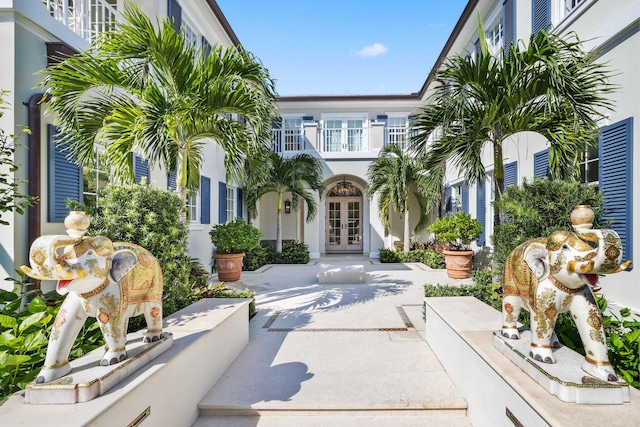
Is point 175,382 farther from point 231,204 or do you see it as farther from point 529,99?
point 231,204

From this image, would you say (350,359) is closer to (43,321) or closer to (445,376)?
(445,376)

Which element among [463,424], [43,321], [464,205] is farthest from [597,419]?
[464,205]

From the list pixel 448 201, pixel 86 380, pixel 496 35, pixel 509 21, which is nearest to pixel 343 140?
pixel 448 201

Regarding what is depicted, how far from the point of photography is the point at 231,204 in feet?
37.9

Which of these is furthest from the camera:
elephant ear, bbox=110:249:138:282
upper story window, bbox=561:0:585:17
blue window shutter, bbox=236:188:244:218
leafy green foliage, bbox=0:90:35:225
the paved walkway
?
blue window shutter, bbox=236:188:244:218

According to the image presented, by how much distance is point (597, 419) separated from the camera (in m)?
1.52

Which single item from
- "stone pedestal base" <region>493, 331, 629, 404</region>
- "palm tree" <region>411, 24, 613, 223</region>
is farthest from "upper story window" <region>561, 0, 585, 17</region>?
"stone pedestal base" <region>493, 331, 629, 404</region>

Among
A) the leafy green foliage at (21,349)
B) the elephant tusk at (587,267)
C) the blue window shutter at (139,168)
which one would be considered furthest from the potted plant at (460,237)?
the leafy green foliage at (21,349)

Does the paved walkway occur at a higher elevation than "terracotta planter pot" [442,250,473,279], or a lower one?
lower

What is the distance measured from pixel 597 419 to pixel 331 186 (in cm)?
1403

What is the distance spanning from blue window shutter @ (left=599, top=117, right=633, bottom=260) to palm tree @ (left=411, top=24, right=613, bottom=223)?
1.01 feet

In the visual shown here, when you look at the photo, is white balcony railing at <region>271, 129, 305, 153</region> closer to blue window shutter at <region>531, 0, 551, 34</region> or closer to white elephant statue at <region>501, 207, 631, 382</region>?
blue window shutter at <region>531, 0, 551, 34</region>

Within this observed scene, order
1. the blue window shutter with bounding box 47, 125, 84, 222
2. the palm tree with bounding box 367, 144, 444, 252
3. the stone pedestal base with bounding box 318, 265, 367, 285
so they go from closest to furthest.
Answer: the blue window shutter with bounding box 47, 125, 84, 222, the stone pedestal base with bounding box 318, 265, 367, 285, the palm tree with bounding box 367, 144, 444, 252

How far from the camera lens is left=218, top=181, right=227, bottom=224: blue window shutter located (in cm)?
1006
